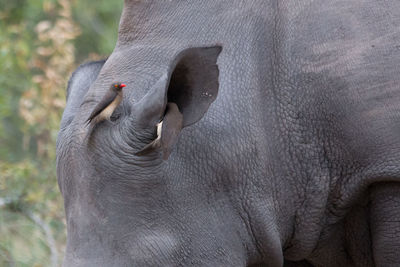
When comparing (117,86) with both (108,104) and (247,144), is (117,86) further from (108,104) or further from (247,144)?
(247,144)

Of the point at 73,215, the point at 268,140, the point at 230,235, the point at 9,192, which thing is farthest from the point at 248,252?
the point at 9,192

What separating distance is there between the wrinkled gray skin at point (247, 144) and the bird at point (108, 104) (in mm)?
43

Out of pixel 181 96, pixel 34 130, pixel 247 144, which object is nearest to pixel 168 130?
pixel 181 96

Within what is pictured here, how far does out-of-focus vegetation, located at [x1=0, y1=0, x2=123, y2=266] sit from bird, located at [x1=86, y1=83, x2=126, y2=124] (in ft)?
8.46

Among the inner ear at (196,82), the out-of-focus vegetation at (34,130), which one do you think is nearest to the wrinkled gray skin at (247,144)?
the inner ear at (196,82)

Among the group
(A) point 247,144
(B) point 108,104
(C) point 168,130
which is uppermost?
(B) point 108,104

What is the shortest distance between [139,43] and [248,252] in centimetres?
97

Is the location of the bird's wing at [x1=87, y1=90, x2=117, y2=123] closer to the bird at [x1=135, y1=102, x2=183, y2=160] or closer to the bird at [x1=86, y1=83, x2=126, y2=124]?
the bird at [x1=86, y1=83, x2=126, y2=124]

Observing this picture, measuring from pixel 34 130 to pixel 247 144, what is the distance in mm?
5251

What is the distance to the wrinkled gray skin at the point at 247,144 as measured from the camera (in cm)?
318

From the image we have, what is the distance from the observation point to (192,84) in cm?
316

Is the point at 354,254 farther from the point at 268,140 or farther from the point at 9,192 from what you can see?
the point at 9,192

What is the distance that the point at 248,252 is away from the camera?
3.48 metres

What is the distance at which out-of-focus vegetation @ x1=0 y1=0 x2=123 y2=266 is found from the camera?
5.87 meters
